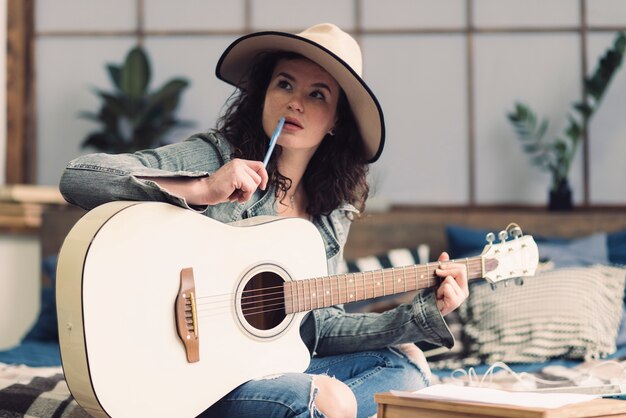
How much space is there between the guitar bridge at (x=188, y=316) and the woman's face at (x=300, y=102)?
464 millimetres

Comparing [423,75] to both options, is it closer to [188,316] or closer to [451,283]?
[451,283]

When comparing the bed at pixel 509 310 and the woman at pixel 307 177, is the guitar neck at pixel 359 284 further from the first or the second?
the bed at pixel 509 310

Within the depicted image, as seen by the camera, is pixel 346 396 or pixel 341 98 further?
pixel 341 98

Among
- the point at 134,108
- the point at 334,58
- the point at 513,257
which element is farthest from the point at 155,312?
the point at 134,108

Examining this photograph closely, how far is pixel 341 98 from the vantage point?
76.4 inches

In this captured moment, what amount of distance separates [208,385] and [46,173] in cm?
226

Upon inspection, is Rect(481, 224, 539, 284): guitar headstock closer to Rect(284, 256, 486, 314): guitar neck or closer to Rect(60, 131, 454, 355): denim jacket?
Rect(284, 256, 486, 314): guitar neck

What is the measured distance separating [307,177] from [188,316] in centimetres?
62

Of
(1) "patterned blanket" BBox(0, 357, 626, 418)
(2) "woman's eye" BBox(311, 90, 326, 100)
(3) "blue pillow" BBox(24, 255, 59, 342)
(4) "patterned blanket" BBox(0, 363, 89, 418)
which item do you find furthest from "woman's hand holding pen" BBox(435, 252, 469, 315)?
(3) "blue pillow" BBox(24, 255, 59, 342)

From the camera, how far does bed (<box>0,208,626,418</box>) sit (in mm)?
2107

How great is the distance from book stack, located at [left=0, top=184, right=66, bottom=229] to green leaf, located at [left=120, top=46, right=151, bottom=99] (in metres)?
0.47

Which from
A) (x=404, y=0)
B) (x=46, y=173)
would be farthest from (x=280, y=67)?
(x=46, y=173)

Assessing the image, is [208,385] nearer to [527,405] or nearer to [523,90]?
[527,405]

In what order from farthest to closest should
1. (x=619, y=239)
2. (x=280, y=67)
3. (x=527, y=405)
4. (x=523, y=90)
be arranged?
(x=523, y=90), (x=619, y=239), (x=280, y=67), (x=527, y=405)
